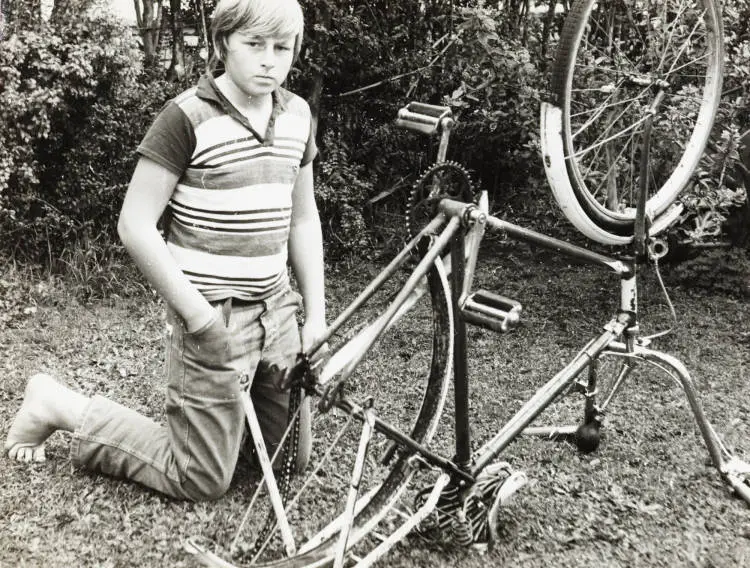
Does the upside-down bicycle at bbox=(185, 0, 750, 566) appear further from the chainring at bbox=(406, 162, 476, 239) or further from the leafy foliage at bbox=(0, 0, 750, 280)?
the leafy foliage at bbox=(0, 0, 750, 280)

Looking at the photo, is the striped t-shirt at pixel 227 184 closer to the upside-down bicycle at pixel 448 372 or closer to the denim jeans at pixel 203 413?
the denim jeans at pixel 203 413

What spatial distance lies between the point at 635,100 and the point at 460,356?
1.24 meters

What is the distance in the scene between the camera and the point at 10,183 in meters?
3.93

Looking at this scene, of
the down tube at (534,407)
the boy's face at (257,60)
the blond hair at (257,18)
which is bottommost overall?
the down tube at (534,407)

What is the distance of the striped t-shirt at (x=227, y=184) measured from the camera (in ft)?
7.31

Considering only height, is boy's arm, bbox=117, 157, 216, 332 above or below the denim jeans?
above

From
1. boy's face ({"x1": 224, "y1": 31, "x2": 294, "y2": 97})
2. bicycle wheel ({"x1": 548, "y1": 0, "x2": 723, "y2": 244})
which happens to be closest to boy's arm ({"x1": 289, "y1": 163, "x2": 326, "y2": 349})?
boy's face ({"x1": 224, "y1": 31, "x2": 294, "y2": 97})

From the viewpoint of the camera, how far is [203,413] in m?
2.42

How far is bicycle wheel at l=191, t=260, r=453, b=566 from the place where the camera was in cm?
219

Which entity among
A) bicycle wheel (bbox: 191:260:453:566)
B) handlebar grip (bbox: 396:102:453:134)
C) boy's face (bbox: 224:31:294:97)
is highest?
boy's face (bbox: 224:31:294:97)

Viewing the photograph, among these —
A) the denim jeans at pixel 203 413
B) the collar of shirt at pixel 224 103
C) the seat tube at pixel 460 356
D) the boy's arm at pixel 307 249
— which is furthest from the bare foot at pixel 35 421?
the seat tube at pixel 460 356

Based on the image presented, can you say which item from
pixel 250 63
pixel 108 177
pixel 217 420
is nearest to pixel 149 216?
pixel 250 63

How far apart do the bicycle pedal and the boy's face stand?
81cm

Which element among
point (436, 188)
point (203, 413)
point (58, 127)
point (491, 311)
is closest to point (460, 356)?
point (491, 311)
